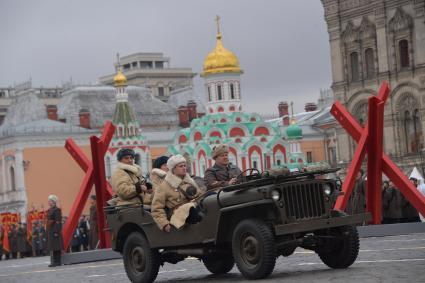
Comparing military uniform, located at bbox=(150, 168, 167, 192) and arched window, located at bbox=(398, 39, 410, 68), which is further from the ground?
arched window, located at bbox=(398, 39, 410, 68)

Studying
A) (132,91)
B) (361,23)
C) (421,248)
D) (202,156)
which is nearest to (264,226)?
(421,248)

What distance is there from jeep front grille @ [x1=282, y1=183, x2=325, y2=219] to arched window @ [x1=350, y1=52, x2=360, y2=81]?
205 feet

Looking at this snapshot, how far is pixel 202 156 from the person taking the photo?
84.6 meters

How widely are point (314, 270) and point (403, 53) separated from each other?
5948cm

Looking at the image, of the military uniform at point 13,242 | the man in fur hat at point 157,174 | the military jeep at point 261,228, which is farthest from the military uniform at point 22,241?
the military jeep at point 261,228

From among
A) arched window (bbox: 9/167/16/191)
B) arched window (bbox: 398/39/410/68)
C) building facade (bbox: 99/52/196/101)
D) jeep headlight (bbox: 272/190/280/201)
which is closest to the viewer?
jeep headlight (bbox: 272/190/280/201)

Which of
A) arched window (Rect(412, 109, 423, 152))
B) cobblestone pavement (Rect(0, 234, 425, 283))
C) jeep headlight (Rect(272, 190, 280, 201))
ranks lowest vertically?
cobblestone pavement (Rect(0, 234, 425, 283))

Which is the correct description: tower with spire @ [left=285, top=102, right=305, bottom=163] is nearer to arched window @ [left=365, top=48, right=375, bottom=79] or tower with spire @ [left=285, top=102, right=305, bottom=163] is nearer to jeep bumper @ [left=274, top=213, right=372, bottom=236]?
arched window @ [left=365, top=48, right=375, bottom=79]

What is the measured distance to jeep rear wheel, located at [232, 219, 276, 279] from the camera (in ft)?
42.5

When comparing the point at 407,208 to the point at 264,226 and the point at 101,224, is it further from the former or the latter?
the point at 264,226

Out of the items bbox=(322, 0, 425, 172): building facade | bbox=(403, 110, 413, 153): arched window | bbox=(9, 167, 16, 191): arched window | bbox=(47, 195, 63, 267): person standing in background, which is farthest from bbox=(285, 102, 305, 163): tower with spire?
bbox=(47, 195, 63, 267): person standing in background

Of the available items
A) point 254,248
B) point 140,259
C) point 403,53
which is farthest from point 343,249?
point 403,53

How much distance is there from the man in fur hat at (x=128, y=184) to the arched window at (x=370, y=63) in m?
60.2

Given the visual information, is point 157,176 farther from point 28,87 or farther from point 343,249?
point 28,87
